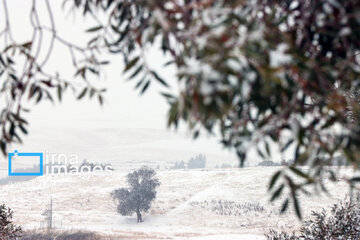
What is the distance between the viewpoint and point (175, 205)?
69875 millimetres

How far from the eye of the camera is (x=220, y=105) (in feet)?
7.41

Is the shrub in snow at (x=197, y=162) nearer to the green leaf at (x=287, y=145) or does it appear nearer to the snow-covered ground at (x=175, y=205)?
the snow-covered ground at (x=175, y=205)

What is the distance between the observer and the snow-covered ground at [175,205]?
53094 mm

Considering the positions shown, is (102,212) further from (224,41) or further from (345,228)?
(224,41)

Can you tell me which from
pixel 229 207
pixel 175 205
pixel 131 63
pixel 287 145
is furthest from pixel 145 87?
pixel 175 205

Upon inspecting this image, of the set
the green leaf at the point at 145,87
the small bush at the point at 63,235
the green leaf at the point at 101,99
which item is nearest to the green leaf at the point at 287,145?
the green leaf at the point at 145,87

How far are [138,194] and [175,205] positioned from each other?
1194 cm

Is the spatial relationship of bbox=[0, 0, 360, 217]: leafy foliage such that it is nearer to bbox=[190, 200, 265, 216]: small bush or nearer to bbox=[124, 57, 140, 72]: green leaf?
bbox=[124, 57, 140, 72]: green leaf

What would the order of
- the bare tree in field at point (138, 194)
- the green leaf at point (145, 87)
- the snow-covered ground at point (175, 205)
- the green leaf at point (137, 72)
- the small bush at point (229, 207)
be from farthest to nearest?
the small bush at point (229, 207), the bare tree in field at point (138, 194), the snow-covered ground at point (175, 205), the green leaf at point (145, 87), the green leaf at point (137, 72)

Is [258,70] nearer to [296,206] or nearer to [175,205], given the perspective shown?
[296,206]

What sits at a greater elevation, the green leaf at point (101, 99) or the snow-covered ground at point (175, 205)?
the green leaf at point (101, 99)

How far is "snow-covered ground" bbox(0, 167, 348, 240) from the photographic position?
2090 inches

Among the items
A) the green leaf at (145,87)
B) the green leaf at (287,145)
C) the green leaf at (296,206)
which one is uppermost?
the green leaf at (145,87)

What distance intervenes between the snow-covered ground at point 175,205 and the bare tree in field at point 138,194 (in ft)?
6.03
